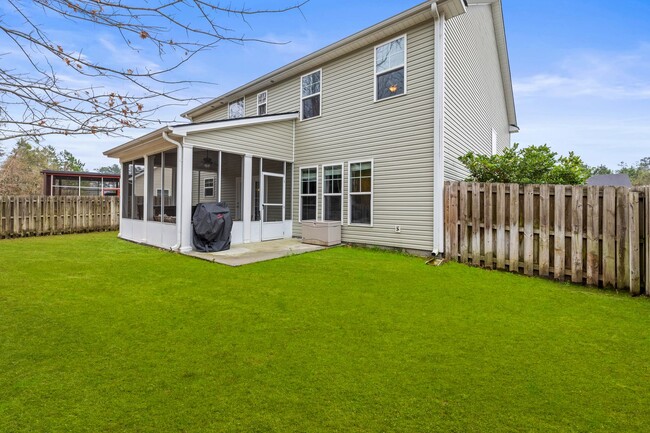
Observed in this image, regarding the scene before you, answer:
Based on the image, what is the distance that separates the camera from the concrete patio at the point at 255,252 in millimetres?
7027

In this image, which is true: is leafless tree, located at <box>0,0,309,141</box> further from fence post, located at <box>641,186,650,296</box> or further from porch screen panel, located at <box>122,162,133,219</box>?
porch screen panel, located at <box>122,162,133,219</box>

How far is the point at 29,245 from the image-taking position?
30.4 feet

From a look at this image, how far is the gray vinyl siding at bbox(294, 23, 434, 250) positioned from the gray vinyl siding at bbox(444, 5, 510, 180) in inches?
24.0

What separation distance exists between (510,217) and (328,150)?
5.54m

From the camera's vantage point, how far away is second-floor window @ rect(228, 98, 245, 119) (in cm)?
1351

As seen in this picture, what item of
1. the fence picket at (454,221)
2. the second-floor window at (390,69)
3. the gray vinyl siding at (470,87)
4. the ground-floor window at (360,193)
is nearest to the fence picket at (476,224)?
the fence picket at (454,221)

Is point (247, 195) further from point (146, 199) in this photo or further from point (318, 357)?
point (318, 357)

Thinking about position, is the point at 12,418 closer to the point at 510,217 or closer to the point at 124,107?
the point at 124,107

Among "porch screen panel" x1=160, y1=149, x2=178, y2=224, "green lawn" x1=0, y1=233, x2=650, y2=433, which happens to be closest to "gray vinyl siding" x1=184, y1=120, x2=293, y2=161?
"porch screen panel" x1=160, y1=149, x2=178, y2=224

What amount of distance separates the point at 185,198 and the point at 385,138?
5505mm

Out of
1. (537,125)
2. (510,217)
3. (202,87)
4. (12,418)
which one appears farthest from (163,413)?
(537,125)

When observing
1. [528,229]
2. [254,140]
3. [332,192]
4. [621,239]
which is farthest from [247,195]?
[621,239]

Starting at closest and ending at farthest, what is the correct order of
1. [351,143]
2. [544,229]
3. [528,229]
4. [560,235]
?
[560,235] < [544,229] < [528,229] < [351,143]

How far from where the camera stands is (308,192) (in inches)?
415
